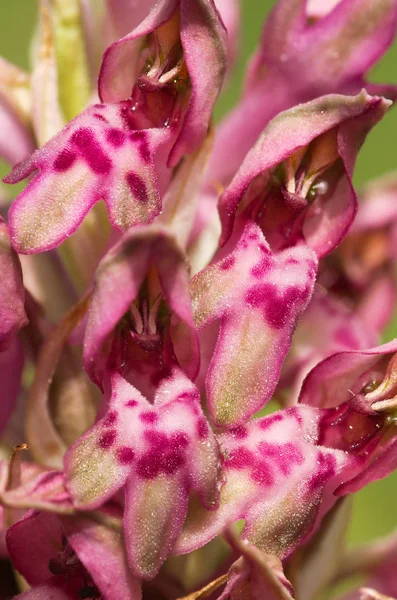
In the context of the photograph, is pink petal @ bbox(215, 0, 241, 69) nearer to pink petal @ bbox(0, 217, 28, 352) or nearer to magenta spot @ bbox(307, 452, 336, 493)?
pink petal @ bbox(0, 217, 28, 352)

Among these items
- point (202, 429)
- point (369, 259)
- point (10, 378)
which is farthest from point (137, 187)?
point (369, 259)

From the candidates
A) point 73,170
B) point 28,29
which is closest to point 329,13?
point 73,170

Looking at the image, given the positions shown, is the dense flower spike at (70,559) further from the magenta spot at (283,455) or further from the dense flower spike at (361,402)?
the dense flower spike at (361,402)

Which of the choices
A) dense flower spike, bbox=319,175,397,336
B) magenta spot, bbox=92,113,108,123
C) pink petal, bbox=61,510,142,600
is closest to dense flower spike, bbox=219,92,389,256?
magenta spot, bbox=92,113,108,123

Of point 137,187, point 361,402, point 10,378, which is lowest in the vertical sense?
Result: point 361,402

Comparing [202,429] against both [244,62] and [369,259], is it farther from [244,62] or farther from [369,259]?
[244,62]

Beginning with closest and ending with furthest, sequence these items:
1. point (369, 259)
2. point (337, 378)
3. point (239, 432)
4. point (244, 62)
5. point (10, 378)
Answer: point (239, 432) < point (337, 378) < point (10, 378) < point (369, 259) < point (244, 62)

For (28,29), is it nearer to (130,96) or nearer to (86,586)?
(130,96)

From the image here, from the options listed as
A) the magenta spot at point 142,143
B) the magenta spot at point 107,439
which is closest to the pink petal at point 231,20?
the magenta spot at point 142,143
